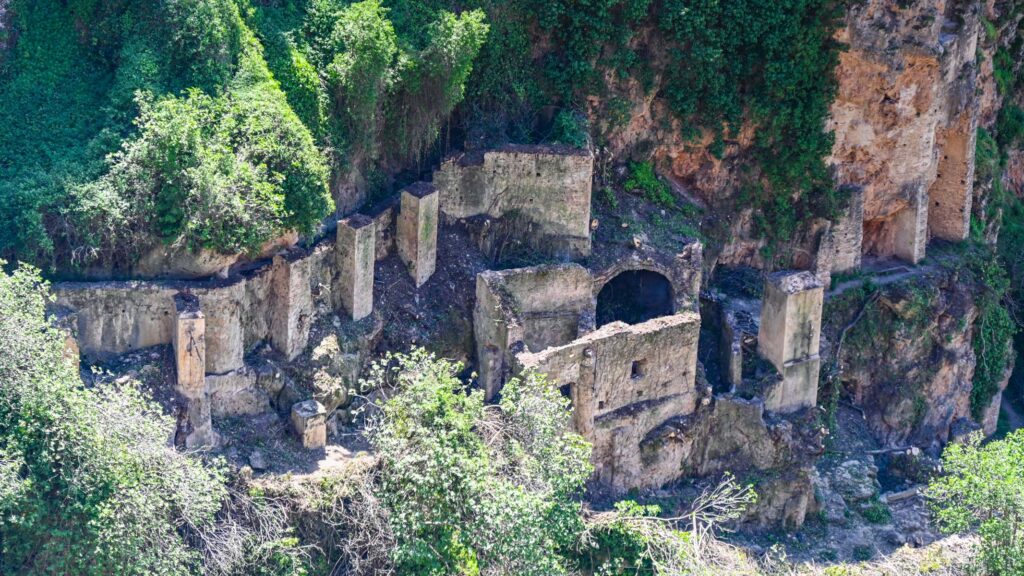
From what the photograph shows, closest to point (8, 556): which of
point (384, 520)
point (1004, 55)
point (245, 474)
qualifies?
point (245, 474)

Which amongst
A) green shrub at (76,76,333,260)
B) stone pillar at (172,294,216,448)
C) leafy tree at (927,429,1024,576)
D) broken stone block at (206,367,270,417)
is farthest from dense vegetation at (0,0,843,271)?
leafy tree at (927,429,1024,576)

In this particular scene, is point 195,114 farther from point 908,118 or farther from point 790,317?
point 908,118

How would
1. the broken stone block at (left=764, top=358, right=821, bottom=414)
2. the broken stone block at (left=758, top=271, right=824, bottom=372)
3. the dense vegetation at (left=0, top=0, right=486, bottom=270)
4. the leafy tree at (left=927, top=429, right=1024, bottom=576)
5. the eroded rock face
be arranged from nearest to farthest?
the dense vegetation at (left=0, top=0, right=486, bottom=270) → the leafy tree at (left=927, top=429, right=1024, bottom=576) → the broken stone block at (left=758, top=271, right=824, bottom=372) → the broken stone block at (left=764, top=358, right=821, bottom=414) → the eroded rock face

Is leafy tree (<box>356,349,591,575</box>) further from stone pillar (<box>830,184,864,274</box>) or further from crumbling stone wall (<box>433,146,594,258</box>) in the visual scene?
stone pillar (<box>830,184,864,274</box>)

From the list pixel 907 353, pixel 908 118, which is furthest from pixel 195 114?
pixel 907 353

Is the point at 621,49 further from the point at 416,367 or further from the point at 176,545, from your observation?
the point at 176,545
